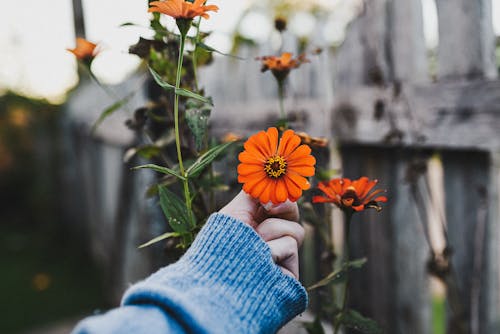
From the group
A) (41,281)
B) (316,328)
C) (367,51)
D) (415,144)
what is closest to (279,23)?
(367,51)

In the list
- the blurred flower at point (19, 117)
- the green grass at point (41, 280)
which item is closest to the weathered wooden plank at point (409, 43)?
the green grass at point (41, 280)

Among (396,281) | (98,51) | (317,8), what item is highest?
(317,8)

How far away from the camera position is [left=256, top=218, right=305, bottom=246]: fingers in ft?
2.28

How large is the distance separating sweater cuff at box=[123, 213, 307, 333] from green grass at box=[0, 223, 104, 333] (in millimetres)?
2724

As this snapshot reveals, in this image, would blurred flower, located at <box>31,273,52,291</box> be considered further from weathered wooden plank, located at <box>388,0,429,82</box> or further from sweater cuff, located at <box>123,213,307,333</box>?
sweater cuff, located at <box>123,213,307,333</box>

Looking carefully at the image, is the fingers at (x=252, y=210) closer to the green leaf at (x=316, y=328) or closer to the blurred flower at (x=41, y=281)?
the green leaf at (x=316, y=328)

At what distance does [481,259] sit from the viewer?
1195 millimetres

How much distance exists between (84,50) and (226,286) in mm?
581

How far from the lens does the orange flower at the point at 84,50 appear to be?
36.7 inches

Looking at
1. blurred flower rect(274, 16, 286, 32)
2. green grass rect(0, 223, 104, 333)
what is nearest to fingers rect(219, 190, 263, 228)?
blurred flower rect(274, 16, 286, 32)

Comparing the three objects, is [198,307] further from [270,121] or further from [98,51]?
[270,121]

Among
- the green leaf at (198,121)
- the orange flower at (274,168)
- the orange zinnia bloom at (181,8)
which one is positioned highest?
the orange zinnia bloom at (181,8)

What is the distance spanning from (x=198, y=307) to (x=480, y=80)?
0.87 meters

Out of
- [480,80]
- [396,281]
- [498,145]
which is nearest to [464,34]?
[480,80]
